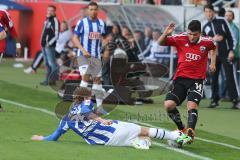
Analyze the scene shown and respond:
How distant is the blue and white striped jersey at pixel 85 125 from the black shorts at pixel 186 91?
1523mm

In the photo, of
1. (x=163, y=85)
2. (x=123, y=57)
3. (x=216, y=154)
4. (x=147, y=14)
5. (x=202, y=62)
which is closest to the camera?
(x=216, y=154)

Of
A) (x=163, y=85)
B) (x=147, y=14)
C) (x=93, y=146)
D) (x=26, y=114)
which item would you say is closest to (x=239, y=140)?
(x=93, y=146)

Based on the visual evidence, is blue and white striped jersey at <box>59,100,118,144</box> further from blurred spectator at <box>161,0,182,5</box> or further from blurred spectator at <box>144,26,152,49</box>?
blurred spectator at <box>161,0,182,5</box>

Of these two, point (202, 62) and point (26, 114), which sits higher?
point (202, 62)

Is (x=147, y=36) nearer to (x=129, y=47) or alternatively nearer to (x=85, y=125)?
(x=129, y=47)

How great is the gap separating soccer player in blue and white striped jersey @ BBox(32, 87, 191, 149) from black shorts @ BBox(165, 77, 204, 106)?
1084mm

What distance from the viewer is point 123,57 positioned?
19781 millimetres

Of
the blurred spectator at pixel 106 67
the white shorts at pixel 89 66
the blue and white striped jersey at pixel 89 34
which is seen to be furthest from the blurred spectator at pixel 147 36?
the blue and white striped jersey at pixel 89 34

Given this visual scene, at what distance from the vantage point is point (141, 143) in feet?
40.0

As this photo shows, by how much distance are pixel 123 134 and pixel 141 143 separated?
0.28m

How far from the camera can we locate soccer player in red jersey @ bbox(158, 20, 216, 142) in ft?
43.7

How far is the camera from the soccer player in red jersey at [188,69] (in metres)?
13.3

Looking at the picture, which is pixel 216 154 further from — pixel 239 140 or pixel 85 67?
pixel 85 67

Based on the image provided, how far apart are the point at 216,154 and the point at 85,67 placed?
244 inches
